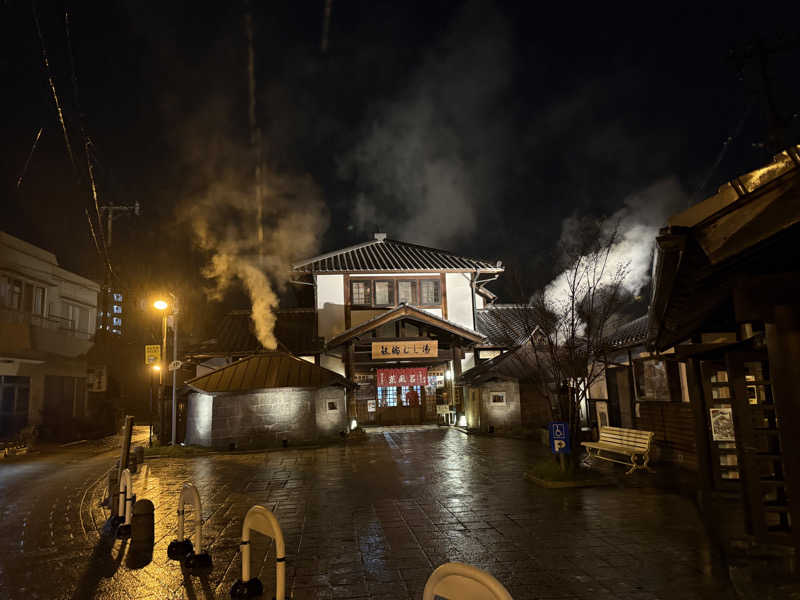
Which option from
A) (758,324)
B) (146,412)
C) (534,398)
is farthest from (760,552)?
(146,412)

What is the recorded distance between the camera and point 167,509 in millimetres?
10406

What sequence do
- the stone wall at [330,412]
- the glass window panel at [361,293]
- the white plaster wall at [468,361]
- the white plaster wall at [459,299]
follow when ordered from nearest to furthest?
1. the stone wall at [330,412]
2. the white plaster wall at [468,361]
3. the glass window panel at [361,293]
4. the white plaster wall at [459,299]

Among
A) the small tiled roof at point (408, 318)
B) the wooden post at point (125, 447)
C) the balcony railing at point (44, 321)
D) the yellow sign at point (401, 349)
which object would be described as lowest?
the wooden post at point (125, 447)

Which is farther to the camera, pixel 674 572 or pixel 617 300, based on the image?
pixel 617 300

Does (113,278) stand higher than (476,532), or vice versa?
(113,278)

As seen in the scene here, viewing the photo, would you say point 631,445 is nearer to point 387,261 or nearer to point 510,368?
point 510,368

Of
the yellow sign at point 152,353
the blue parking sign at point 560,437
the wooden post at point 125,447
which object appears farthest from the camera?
the yellow sign at point 152,353

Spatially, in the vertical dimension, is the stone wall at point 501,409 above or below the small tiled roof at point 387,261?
below

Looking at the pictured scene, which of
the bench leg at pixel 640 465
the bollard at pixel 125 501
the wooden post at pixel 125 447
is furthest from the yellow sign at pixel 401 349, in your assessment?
the bollard at pixel 125 501

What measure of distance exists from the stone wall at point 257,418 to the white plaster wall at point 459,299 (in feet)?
35.5

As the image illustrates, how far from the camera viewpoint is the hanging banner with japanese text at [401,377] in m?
27.0

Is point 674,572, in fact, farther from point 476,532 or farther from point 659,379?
point 659,379

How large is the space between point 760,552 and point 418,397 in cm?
Answer: 2452

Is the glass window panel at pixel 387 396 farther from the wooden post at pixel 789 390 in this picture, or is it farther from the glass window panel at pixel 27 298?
the wooden post at pixel 789 390
